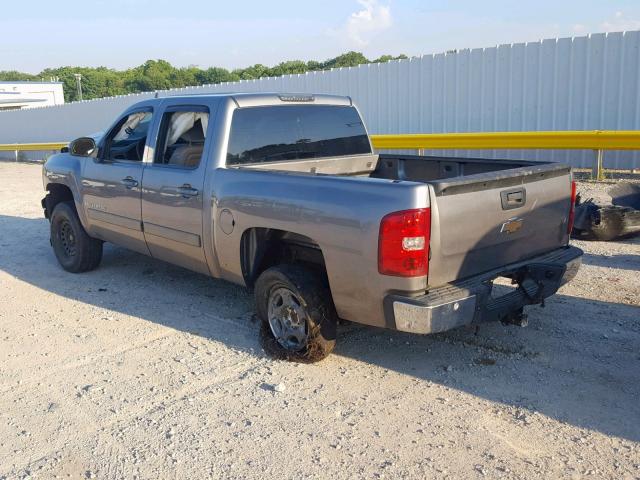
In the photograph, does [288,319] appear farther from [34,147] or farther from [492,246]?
[34,147]

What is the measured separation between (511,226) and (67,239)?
541 cm

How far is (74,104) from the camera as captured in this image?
89.1ft

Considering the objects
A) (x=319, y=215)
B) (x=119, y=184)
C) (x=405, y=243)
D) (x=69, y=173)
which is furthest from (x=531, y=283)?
(x=69, y=173)

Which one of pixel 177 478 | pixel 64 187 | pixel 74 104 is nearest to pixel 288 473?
pixel 177 478

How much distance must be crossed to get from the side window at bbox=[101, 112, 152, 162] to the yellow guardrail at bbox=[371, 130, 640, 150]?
741 centimetres

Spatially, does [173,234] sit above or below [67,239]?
above

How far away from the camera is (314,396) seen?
4266mm

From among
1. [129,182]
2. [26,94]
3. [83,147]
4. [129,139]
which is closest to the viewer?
[129,182]

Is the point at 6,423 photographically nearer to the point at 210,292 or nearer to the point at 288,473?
the point at 288,473

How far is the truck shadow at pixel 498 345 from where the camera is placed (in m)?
4.09

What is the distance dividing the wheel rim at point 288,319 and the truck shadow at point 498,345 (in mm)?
248

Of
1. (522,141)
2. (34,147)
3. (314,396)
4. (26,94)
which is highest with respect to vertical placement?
(26,94)

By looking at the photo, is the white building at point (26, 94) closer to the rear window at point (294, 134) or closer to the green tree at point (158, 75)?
the green tree at point (158, 75)

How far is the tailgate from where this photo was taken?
13.3ft
